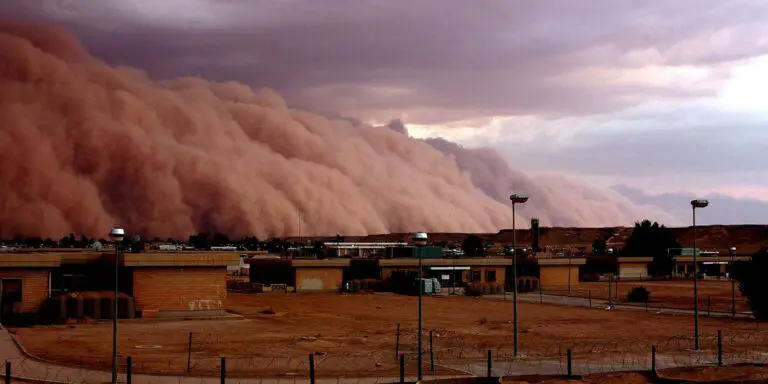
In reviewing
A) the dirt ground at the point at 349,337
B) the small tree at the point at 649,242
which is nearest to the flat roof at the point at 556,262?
the dirt ground at the point at 349,337

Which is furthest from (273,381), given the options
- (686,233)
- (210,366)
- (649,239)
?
(686,233)

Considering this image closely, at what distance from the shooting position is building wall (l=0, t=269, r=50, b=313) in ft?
128

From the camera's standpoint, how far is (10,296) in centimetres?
3884

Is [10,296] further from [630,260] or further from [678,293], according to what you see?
[630,260]

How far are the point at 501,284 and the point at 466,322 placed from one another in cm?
2718

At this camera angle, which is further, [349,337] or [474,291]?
[474,291]

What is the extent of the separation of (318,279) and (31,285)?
28.4 metres

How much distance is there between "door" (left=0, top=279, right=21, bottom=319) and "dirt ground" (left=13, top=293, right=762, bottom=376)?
93.5 inches

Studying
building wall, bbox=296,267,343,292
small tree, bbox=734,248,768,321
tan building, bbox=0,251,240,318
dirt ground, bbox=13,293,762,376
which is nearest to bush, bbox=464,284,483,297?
building wall, bbox=296,267,343,292

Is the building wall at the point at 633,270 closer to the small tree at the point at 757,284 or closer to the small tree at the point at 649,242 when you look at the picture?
the small tree at the point at 649,242

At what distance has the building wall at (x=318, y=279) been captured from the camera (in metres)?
64.7

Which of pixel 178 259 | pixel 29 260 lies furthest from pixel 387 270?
pixel 29 260

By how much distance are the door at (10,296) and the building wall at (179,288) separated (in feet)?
17.3

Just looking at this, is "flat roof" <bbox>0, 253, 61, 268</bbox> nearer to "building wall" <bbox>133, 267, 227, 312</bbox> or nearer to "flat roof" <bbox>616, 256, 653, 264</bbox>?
"building wall" <bbox>133, 267, 227, 312</bbox>
